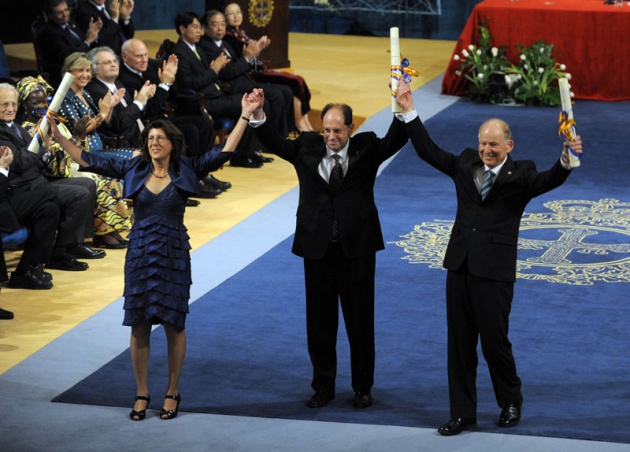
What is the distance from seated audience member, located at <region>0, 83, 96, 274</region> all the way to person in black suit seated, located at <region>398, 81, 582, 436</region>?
316 cm

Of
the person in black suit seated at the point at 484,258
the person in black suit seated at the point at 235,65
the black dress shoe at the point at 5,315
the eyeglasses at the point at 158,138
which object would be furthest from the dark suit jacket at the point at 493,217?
the person in black suit seated at the point at 235,65

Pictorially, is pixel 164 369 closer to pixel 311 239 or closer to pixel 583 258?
pixel 311 239

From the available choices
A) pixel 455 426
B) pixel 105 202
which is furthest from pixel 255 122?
pixel 105 202

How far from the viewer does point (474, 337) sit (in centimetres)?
523

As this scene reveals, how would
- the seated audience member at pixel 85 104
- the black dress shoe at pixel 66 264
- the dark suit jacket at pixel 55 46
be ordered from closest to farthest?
the black dress shoe at pixel 66 264, the seated audience member at pixel 85 104, the dark suit jacket at pixel 55 46

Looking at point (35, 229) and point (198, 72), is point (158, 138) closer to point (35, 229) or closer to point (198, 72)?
point (35, 229)

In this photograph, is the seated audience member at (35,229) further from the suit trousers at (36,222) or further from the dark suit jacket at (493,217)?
the dark suit jacket at (493,217)

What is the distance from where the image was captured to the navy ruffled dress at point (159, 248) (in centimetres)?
530

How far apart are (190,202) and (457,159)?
4673mm

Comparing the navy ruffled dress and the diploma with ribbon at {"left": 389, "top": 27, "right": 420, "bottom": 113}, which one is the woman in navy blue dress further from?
the diploma with ribbon at {"left": 389, "top": 27, "right": 420, "bottom": 113}

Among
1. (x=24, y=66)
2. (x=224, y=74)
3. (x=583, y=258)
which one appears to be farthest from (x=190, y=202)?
(x=24, y=66)

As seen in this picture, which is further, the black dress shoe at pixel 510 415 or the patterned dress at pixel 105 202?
the patterned dress at pixel 105 202

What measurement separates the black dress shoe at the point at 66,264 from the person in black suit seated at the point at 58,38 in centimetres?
312

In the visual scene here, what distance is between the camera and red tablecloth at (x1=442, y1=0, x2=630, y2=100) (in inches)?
566
